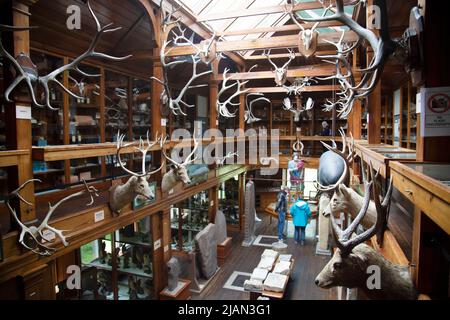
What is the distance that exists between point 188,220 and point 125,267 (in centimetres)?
318

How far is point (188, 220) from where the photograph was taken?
29.8 ft

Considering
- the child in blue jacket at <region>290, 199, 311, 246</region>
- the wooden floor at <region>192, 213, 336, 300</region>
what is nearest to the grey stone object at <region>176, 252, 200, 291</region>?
the wooden floor at <region>192, 213, 336, 300</region>

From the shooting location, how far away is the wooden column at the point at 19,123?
2854 mm

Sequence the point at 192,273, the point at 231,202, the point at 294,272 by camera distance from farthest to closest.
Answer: the point at 231,202 → the point at 294,272 → the point at 192,273

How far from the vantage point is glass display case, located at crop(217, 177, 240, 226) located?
36.6 feet

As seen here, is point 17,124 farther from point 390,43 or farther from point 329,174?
point 329,174

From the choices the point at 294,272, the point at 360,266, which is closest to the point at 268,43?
the point at 360,266

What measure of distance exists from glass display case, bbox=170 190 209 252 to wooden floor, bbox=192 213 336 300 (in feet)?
4.13

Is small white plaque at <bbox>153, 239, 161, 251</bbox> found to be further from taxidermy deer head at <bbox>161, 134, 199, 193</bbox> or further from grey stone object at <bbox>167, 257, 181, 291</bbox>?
taxidermy deer head at <bbox>161, 134, 199, 193</bbox>

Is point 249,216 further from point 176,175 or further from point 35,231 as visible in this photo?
point 35,231

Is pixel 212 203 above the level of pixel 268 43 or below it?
below

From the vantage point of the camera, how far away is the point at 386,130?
10.7 metres
